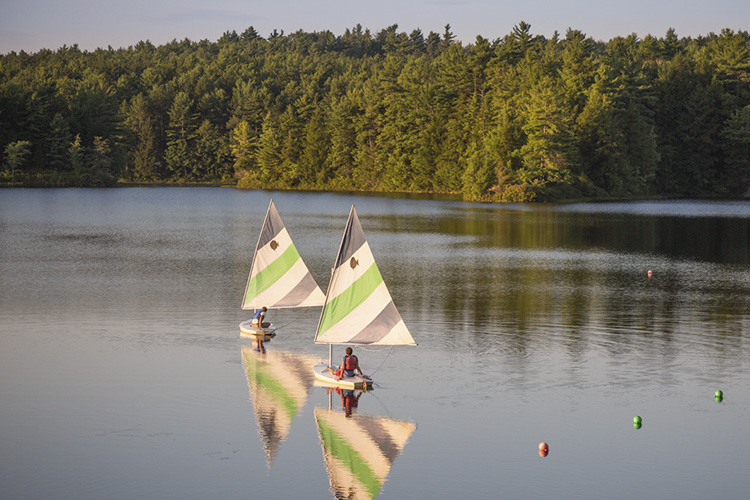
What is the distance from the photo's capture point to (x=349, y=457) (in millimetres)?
20797

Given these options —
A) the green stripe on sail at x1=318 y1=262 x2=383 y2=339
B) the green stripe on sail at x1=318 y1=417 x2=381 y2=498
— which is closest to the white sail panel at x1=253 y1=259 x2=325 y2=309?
the green stripe on sail at x1=318 y1=262 x2=383 y2=339

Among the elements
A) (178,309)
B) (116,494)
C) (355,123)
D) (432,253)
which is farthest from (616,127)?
(116,494)

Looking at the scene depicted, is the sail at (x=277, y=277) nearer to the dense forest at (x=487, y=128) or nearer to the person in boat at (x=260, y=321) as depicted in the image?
the person in boat at (x=260, y=321)

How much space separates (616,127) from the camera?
130 metres

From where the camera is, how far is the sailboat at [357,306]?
26.4 metres

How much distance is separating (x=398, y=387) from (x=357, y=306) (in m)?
2.65

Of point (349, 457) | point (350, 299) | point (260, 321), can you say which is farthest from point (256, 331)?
point (349, 457)

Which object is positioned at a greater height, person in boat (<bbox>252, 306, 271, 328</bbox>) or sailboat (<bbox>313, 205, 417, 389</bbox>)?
sailboat (<bbox>313, 205, 417, 389</bbox>)

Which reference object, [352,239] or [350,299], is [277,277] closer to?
[350,299]

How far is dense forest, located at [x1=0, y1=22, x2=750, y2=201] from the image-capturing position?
410 ft

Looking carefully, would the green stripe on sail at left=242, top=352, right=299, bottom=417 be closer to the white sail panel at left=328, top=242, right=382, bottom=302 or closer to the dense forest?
the white sail panel at left=328, top=242, right=382, bottom=302

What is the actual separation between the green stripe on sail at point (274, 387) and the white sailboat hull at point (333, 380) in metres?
1.11

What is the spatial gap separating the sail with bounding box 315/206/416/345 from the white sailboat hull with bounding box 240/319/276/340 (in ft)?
20.1

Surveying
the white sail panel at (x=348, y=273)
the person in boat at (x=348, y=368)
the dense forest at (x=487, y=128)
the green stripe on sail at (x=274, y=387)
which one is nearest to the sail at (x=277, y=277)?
the green stripe on sail at (x=274, y=387)
